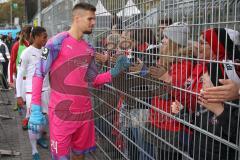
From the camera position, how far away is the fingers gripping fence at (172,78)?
217 centimetres

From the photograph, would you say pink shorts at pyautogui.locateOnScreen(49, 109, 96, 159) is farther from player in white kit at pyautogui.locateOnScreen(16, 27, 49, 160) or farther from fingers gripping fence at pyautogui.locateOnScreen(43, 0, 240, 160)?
player in white kit at pyautogui.locateOnScreen(16, 27, 49, 160)

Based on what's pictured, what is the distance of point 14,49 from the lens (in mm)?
8320

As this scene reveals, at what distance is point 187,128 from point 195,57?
1.72 feet

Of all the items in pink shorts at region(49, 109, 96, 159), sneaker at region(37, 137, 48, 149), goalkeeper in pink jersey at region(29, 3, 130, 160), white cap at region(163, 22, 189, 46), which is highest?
white cap at region(163, 22, 189, 46)

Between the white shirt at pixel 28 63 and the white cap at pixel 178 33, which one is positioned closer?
the white cap at pixel 178 33

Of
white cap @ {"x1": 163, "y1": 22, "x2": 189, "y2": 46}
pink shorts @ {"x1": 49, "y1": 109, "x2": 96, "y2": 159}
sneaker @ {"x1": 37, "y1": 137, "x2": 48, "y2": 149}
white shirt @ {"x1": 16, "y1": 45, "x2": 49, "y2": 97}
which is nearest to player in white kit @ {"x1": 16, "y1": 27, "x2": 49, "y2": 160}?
white shirt @ {"x1": 16, "y1": 45, "x2": 49, "y2": 97}

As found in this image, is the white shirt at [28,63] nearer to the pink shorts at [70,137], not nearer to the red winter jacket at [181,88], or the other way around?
the pink shorts at [70,137]

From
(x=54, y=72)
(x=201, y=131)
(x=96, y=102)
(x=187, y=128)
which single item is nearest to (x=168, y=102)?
(x=187, y=128)

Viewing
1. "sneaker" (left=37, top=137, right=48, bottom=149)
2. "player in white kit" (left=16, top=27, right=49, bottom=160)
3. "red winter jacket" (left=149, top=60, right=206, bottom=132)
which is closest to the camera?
"red winter jacket" (left=149, top=60, right=206, bottom=132)

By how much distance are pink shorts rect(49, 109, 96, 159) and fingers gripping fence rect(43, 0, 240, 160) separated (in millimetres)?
340

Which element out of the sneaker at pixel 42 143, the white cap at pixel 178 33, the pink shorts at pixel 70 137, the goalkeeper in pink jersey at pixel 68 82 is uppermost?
the white cap at pixel 178 33

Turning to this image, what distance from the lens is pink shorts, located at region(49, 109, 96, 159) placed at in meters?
3.99

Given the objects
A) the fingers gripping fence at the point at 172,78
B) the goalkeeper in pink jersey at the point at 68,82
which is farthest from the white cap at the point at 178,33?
the goalkeeper in pink jersey at the point at 68,82

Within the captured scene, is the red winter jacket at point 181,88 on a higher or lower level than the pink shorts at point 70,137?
higher
